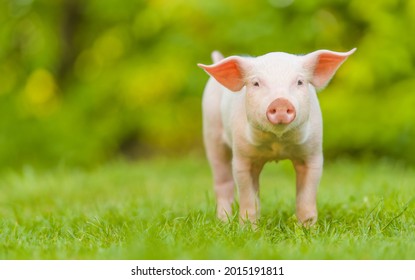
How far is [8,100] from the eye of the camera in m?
12.8

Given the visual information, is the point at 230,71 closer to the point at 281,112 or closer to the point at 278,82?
the point at 278,82

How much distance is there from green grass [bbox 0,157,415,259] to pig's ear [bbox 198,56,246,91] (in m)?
0.81

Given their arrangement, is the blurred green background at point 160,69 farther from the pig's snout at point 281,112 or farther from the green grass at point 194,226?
the pig's snout at point 281,112

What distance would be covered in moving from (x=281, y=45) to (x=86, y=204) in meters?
5.10

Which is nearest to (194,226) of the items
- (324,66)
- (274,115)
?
(274,115)

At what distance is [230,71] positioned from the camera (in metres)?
4.29

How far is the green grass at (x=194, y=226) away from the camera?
3.67 metres

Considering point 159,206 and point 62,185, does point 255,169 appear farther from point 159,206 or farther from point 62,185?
point 62,185

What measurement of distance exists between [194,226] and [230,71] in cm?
91

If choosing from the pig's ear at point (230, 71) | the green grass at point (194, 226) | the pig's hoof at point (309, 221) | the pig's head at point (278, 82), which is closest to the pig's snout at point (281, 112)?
the pig's head at point (278, 82)

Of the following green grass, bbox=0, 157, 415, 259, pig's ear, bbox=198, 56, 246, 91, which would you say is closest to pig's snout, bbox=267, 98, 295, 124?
pig's ear, bbox=198, 56, 246, 91

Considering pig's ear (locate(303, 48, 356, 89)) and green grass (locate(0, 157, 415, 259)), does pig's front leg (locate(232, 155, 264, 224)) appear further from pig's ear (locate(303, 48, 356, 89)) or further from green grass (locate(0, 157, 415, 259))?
pig's ear (locate(303, 48, 356, 89))

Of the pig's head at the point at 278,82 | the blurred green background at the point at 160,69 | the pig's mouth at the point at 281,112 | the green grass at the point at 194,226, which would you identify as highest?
the blurred green background at the point at 160,69
